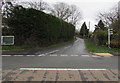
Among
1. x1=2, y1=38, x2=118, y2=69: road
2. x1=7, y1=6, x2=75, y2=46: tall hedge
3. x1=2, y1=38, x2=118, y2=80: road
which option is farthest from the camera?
x1=7, y1=6, x2=75, y2=46: tall hedge

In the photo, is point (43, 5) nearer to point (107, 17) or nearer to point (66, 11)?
point (66, 11)

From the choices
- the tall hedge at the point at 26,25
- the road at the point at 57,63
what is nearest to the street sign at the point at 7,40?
the tall hedge at the point at 26,25

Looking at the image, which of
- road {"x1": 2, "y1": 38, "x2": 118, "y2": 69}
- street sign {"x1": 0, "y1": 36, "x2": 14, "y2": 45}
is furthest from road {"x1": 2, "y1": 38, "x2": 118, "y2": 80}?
street sign {"x1": 0, "y1": 36, "x2": 14, "y2": 45}

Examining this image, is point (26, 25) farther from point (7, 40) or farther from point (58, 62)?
point (58, 62)

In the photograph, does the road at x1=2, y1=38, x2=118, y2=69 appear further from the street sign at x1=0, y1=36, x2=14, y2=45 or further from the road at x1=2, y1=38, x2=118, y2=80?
the street sign at x1=0, y1=36, x2=14, y2=45

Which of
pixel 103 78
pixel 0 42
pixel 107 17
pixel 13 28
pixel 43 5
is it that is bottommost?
pixel 103 78

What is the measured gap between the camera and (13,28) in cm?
1441

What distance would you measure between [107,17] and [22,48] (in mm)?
30406

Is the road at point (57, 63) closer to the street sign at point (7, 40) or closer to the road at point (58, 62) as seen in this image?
the road at point (58, 62)

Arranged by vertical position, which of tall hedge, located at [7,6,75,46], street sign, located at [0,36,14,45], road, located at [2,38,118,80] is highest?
tall hedge, located at [7,6,75,46]

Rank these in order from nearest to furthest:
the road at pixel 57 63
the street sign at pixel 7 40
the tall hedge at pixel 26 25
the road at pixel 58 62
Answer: the road at pixel 57 63 < the road at pixel 58 62 < the street sign at pixel 7 40 < the tall hedge at pixel 26 25

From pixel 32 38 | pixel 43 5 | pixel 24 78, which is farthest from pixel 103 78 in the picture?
pixel 43 5

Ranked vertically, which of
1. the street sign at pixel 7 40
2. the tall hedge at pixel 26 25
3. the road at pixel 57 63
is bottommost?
the road at pixel 57 63

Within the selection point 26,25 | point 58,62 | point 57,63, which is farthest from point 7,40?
point 57,63
